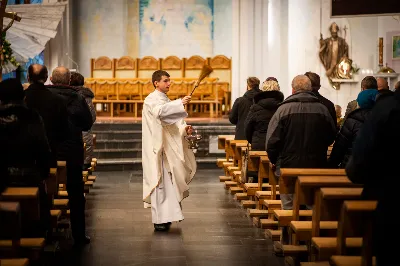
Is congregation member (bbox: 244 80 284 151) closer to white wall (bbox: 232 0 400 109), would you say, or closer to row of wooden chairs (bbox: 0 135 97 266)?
row of wooden chairs (bbox: 0 135 97 266)

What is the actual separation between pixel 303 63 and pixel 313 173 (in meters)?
10.8

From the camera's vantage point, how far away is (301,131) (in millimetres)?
7246

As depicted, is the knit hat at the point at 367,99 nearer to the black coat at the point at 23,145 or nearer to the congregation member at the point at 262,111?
the congregation member at the point at 262,111

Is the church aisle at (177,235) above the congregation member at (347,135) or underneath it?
underneath

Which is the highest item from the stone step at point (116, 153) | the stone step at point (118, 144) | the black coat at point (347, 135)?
the black coat at point (347, 135)

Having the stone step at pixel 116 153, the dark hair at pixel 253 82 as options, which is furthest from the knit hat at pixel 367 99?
the stone step at pixel 116 153

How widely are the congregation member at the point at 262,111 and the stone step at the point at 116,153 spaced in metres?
6.32

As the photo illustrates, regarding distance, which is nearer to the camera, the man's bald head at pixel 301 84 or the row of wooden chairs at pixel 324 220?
the row of wooden chairs at pixel 324 220

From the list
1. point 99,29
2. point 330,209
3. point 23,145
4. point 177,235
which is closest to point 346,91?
point 177,235

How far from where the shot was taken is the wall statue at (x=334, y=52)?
1675cm

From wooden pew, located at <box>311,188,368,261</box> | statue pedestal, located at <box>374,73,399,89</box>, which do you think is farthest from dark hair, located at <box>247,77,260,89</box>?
wooden pew, located at <box>311,188,368,261</box>

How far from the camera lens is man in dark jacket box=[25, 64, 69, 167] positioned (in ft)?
23.3

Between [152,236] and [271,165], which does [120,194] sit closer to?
[152,236]

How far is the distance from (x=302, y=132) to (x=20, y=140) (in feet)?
8.70
